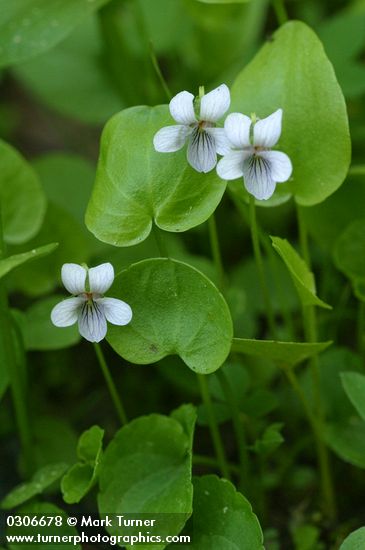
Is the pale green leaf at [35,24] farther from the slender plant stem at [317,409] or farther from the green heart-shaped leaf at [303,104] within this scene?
the slender plant stem at [317,409]

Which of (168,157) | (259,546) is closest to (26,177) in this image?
(168,157)

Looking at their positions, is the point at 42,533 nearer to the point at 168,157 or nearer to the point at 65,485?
the point at 65,485

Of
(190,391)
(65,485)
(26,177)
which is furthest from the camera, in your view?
(190,391)

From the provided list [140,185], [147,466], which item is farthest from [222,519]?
[140,185]

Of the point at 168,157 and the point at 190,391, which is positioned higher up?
the point at 168,157

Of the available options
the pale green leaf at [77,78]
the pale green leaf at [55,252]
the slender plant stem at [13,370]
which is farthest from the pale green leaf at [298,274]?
the pale green leaf at [77,78]


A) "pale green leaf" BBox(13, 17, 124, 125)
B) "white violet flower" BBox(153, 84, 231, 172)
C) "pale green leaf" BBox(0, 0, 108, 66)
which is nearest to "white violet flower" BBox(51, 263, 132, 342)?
"white violet flower" BBox(153, 84, 231, 172)

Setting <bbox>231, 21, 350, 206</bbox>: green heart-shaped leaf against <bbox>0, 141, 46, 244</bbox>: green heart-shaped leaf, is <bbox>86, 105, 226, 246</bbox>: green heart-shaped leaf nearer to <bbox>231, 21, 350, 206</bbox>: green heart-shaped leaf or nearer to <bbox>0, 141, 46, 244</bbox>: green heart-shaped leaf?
<bbox>231, 21, 350, 206</bbox>: green heart-shaped leaf
